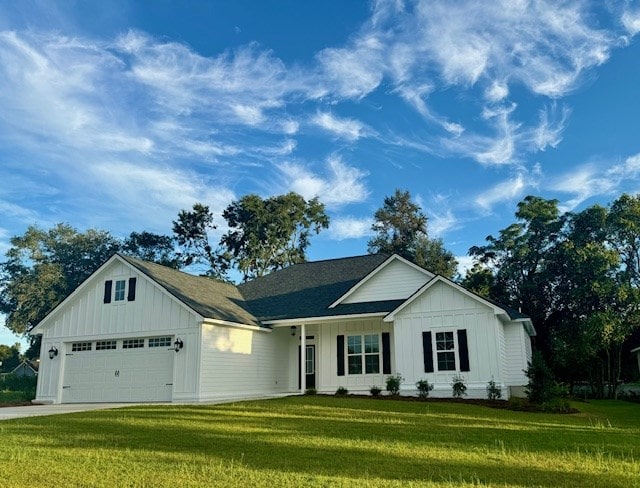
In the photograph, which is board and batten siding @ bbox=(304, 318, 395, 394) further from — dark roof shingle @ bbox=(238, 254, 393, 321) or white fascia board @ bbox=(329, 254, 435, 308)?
white fascia board @ bbox=(329, 254, 435, 308)

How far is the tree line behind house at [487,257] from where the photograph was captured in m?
28.3

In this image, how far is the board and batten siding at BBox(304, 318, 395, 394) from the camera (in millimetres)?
19828

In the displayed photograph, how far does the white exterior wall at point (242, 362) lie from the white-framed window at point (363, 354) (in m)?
3.51

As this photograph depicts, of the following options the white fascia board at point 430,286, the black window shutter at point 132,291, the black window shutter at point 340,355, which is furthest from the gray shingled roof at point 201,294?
the white fascia board at point 430,286

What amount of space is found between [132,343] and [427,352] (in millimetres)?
11206

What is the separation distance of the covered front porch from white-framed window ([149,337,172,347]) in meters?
4.41

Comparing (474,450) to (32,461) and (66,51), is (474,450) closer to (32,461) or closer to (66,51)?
(32,461)

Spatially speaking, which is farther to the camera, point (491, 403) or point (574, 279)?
point (574, 279)

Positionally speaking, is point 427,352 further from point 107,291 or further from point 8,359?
point 8,359

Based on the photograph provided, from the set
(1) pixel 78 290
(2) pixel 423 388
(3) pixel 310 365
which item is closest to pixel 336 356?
(3) pixel 310 365

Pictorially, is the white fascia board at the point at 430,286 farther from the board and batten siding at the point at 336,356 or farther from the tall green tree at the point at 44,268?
the tall green tree at the point at 44,268

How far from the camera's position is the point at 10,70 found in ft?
54.4

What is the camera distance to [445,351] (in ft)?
58.3

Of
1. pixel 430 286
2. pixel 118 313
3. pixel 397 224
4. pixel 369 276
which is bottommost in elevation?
pixel 118 313
